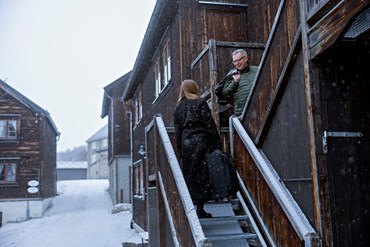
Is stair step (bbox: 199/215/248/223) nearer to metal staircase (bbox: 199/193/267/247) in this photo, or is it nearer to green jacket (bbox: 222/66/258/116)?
metal staircase (bbox: 199/193/267/247)

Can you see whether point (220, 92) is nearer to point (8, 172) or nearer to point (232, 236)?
point (232, 236)

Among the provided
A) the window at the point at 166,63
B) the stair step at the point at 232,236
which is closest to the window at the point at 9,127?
the window at the point at 166,63

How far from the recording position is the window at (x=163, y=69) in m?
11.9

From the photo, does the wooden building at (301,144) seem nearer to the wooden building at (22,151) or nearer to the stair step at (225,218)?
the stair step at (225,218)

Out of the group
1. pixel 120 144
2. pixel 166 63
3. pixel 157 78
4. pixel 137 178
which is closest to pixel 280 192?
pixel 166 63

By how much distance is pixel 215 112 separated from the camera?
6430 millimetres

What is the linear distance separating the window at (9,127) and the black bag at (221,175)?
78.2 feet

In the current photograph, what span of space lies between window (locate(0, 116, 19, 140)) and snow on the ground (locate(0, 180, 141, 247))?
17.0 feet

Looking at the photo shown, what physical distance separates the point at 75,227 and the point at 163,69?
400 inches

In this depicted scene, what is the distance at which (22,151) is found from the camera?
2608 centimetres

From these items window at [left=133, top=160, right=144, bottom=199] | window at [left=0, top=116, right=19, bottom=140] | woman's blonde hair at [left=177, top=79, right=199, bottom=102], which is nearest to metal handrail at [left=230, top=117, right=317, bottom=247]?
woman's blonde hair at [left=177, top=79, right=199, bottom=102]

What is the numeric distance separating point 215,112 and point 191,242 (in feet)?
9.07

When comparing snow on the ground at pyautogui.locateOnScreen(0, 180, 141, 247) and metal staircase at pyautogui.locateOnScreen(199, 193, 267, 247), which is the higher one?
metal staircase at pyautogui.locateOnScreen(199, 193, 267, 247)

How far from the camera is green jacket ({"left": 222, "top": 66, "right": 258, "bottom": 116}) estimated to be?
5.80 m
